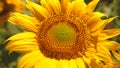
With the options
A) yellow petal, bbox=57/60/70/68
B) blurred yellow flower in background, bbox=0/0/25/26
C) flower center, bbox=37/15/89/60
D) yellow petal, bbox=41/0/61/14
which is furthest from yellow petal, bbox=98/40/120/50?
blurred yellow flower in background, bbox=0/0/25/26

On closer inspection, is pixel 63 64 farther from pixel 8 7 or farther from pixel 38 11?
pixel 8 7

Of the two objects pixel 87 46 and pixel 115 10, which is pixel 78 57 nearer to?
pixel 87 46

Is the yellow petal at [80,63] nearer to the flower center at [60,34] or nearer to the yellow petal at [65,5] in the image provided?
the flower center at [60,34]

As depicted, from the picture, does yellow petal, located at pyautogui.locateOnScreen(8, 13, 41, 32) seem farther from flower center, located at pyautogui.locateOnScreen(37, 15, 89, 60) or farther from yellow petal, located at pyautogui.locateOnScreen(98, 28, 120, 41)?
yellow petal, located at pyautogui.locateOnScreen(98, 28, 120, 41)

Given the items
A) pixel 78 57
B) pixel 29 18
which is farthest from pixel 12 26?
pixel 78 57

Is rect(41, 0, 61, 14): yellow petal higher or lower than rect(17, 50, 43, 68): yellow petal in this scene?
higher

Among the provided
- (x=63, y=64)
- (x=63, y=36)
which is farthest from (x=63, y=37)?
(x=63, y=64)
